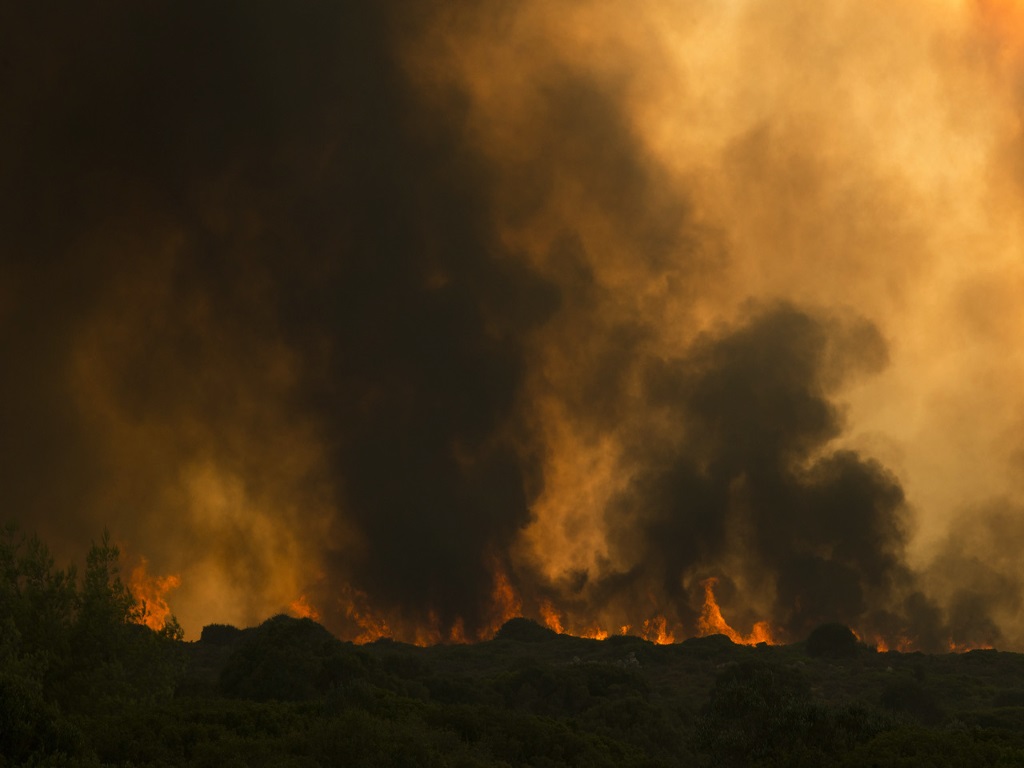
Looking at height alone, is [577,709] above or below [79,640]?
above

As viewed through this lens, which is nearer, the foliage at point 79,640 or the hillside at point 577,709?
the foliage at point 79,640

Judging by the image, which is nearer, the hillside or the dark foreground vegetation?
the dark foreground vegetation

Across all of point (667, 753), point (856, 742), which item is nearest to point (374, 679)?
point (667, 753)

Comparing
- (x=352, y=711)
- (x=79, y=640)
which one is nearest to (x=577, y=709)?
(x=352, y=711)

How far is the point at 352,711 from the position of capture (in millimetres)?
45656

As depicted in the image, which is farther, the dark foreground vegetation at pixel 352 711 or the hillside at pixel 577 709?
the hillside at pixel 577 709

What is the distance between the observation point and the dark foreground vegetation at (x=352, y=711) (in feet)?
125

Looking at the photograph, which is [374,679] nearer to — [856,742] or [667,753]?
[667,753]

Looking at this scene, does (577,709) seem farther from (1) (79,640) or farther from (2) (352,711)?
(1) (79,640)

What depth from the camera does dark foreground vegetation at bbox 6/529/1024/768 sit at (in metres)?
38.1

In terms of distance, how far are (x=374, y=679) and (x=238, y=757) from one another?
4141cm

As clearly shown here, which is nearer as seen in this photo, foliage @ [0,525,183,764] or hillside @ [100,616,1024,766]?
foliage @ [0,525,183,764]

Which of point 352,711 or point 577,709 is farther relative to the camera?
point 577,709

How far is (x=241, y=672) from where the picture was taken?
257ft
